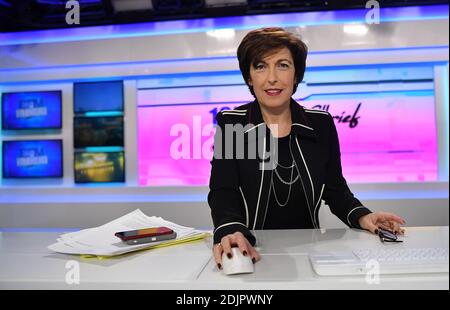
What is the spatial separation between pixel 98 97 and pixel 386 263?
217 cm

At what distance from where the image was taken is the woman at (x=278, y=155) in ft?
3.15

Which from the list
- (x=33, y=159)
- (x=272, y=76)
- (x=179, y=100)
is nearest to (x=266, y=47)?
(x=272, y=76)

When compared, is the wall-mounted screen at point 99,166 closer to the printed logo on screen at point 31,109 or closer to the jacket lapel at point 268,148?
the printed logo on screen at point 31,109

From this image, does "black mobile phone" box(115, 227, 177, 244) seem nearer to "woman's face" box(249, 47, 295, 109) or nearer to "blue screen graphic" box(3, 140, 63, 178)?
"woman's face" box(249, 47, 295, 109)

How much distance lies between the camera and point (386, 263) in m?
0.56

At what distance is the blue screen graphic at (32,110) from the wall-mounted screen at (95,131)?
127mm

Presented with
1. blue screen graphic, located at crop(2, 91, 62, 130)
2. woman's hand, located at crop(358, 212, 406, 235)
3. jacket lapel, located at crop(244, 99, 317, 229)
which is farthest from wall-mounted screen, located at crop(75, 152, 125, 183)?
woman's hand, located at crop(358, 212, 406, 235)

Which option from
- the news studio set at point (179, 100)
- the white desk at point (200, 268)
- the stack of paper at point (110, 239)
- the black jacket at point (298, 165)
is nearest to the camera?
the white desk at point (200, 268)

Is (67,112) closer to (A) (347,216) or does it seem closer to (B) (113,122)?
(B) (113,122)

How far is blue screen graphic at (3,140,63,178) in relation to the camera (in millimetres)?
2283

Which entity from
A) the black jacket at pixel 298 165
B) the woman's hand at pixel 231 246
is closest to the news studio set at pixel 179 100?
the black jacket at pixel 298 165

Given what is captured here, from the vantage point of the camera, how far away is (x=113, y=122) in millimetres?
2363

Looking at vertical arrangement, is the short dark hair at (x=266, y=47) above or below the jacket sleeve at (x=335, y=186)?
above
